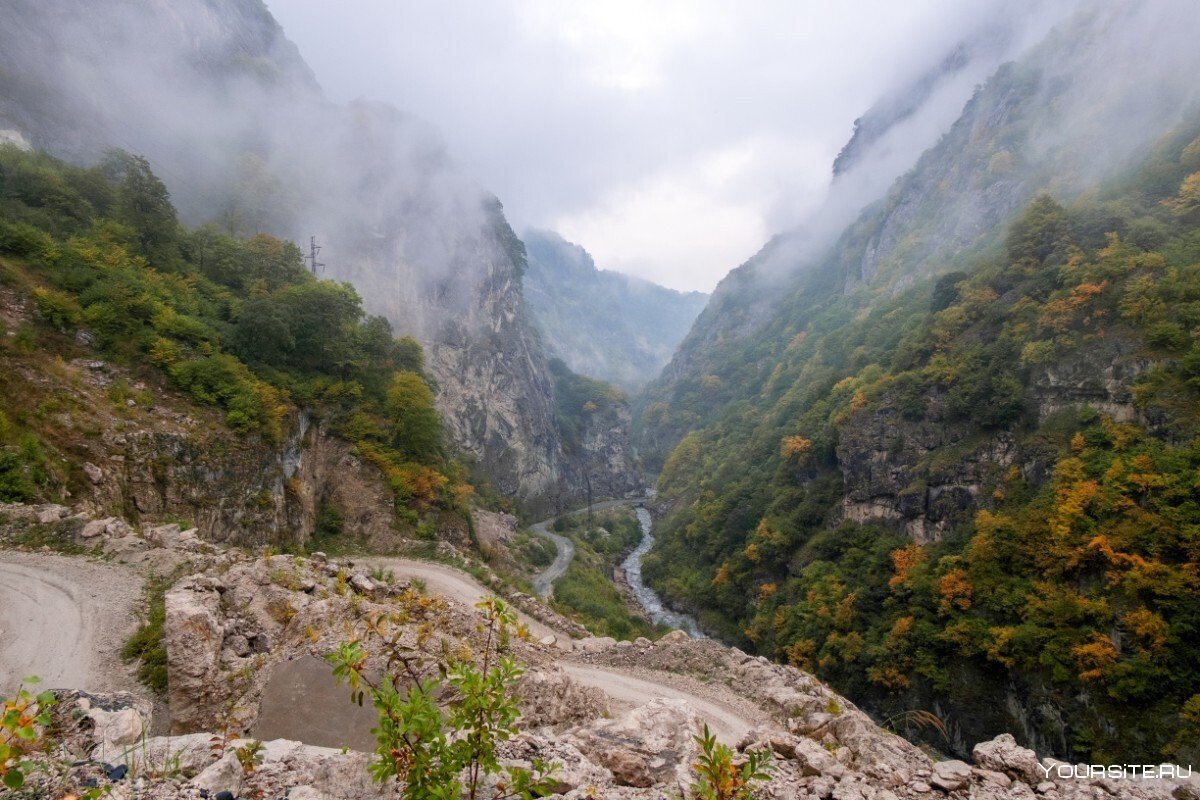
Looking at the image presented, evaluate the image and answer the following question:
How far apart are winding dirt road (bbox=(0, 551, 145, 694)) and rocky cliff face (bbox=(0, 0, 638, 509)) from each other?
148ft

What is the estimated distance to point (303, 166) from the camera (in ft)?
199

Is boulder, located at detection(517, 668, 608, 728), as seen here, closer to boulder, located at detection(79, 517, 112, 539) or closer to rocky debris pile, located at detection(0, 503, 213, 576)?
rocky debris pile, located at detection(0, 503, 213, 576)

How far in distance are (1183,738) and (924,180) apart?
11261 centimetres

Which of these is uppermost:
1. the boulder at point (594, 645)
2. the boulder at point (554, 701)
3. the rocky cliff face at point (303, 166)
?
the rocky cliff face at point (303, 166)

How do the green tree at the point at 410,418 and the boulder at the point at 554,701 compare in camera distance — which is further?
the green tree at the point at 410,418

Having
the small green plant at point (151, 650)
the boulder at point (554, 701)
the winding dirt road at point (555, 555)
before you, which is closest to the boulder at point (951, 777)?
the boulder at point (554, 701)

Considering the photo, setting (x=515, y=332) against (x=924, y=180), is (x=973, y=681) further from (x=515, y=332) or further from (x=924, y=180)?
(x=924, y=180)

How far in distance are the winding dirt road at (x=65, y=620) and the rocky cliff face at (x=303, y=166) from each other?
45.1 m

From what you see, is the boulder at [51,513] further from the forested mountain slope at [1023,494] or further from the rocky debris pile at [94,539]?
the forested mountain slope at [1023,494]

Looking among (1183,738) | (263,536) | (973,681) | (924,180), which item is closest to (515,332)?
(263,536)

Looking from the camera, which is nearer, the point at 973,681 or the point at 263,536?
the point at 263,536

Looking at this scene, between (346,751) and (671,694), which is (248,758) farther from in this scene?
(671,694)

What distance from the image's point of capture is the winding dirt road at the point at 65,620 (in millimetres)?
7515

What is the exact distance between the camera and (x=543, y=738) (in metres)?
5.59
